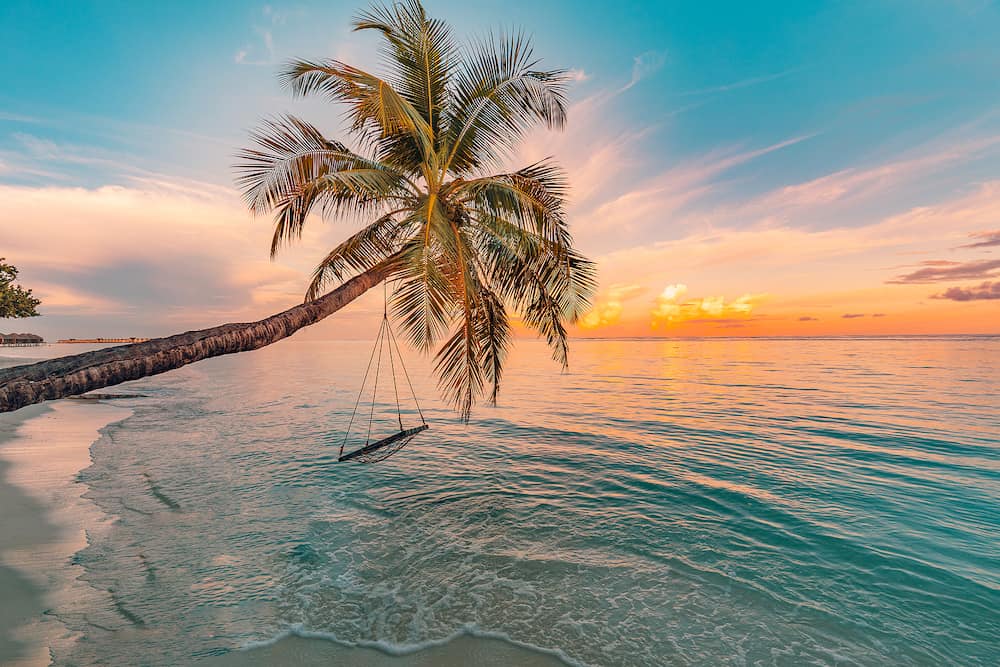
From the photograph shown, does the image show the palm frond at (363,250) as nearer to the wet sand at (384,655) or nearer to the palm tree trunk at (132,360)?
the palm tree trunk at (132,360)

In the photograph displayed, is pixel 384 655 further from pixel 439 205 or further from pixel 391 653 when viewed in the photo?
pixel 439 205

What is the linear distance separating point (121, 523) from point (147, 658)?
4473 mm

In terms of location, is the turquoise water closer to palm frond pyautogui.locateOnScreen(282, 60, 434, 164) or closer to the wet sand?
the wet sand

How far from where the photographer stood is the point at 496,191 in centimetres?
900

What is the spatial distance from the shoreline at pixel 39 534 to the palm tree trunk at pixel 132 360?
232 centimetres

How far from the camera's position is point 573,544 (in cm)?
707

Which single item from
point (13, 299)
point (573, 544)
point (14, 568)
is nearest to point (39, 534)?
point (14, 568)

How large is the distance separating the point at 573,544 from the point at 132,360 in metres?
6.64

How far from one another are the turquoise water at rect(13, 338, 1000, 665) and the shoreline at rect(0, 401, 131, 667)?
10.9 inches

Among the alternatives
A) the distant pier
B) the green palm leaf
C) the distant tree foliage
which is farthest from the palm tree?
the distant pier

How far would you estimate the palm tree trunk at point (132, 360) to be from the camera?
15.1ft

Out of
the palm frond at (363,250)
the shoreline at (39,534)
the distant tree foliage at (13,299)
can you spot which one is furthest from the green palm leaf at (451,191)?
the distant tree foliage at (13,299)

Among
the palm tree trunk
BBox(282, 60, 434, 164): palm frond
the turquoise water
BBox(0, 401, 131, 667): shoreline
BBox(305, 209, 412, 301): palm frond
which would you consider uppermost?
BBox(282, 60, 434, 164): palm frond

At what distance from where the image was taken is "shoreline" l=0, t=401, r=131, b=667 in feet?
14.8
